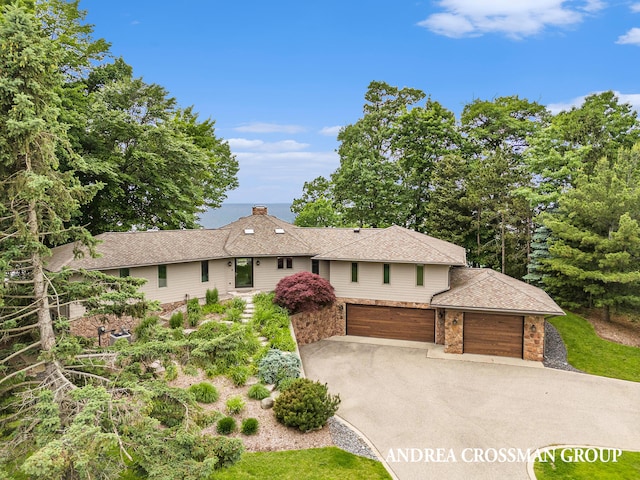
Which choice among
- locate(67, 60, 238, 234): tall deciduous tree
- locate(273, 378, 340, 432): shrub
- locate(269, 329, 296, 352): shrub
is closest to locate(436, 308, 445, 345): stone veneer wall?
locate(269, 329, 296, 352): shrub

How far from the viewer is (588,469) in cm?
1030

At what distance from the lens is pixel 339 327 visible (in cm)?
2109

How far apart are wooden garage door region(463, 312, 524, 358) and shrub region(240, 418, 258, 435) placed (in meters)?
11.4

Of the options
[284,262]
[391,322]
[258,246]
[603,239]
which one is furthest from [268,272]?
[603,239]

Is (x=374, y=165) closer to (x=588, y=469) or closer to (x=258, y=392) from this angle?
(x=258, y=392)

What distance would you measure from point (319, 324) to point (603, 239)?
1498cm

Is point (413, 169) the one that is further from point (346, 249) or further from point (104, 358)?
point (104, 358)

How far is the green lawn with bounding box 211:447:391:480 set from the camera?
9523 mm

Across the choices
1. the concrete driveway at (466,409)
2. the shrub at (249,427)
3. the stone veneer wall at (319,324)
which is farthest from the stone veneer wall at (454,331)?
the shrub at (249,427)

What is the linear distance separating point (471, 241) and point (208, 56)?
22671 millimetres

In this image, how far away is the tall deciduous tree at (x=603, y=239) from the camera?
19.0 meters

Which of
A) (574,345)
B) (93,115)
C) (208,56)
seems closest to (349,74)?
(208,56)

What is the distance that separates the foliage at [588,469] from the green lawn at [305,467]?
4.24 m

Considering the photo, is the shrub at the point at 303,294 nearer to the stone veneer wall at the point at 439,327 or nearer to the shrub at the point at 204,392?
the stone veneer wall at the point at 439,327
